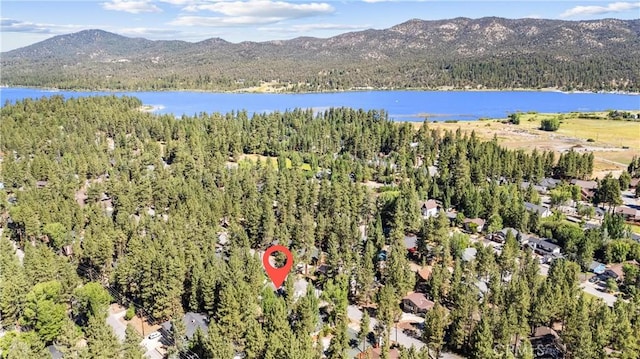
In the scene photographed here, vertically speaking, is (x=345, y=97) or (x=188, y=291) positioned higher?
(x=345, y=97)

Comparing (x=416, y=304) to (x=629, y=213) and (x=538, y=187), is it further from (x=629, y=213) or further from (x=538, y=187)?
(x=538, y=187)

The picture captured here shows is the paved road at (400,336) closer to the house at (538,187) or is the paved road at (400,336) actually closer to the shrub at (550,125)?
the house at (538,187)

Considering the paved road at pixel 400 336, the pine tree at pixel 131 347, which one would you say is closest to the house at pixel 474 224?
the paved road at pixel 400 336

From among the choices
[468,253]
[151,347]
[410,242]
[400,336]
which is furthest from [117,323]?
[468,253]

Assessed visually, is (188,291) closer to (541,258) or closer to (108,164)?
(541,258)

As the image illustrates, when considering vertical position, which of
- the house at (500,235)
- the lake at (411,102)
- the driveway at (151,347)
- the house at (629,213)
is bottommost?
the driveway at (151,347)

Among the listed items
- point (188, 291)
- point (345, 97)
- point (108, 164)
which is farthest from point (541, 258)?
point (345, 97)
